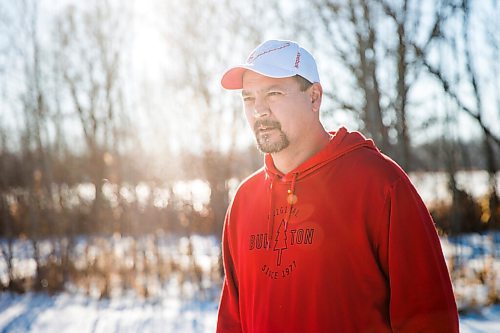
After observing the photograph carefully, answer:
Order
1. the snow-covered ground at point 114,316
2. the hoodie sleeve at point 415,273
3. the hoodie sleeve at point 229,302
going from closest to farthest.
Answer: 1. the hoodie sleeve at point 415,273
2. the hoodie sleeve at point 229,302
3. the snow-covered ground at point 114,316

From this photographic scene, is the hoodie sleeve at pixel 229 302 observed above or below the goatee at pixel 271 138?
below

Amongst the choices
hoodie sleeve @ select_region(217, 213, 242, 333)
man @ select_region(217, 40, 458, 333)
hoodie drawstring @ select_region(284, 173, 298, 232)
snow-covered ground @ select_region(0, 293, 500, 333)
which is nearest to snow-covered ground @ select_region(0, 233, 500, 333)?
snow-covered ground @ select_region(0, 293, 500, 333)

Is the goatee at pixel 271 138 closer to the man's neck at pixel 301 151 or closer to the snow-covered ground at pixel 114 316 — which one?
the man's neck at pixel 301 151

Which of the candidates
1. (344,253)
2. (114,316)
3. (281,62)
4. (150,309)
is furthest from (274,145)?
(150,309)

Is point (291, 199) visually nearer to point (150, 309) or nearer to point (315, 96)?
point (315, 96)

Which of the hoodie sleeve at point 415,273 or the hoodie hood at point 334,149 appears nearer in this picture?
the hoodie sleeve at point 415,273

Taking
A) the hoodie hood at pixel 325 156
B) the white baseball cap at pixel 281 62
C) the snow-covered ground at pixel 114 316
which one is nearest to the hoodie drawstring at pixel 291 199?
the hoodie hood at pixel 325 156

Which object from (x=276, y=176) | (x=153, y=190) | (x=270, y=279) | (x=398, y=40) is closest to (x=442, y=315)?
(x=270, y=279)

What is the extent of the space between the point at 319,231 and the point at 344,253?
143mm

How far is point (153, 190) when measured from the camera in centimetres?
1076

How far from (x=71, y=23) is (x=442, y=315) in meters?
14.7

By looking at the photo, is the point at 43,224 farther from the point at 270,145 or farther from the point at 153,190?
the point at 270,145

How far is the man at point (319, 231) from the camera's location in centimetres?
175

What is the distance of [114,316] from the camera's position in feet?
19.6
